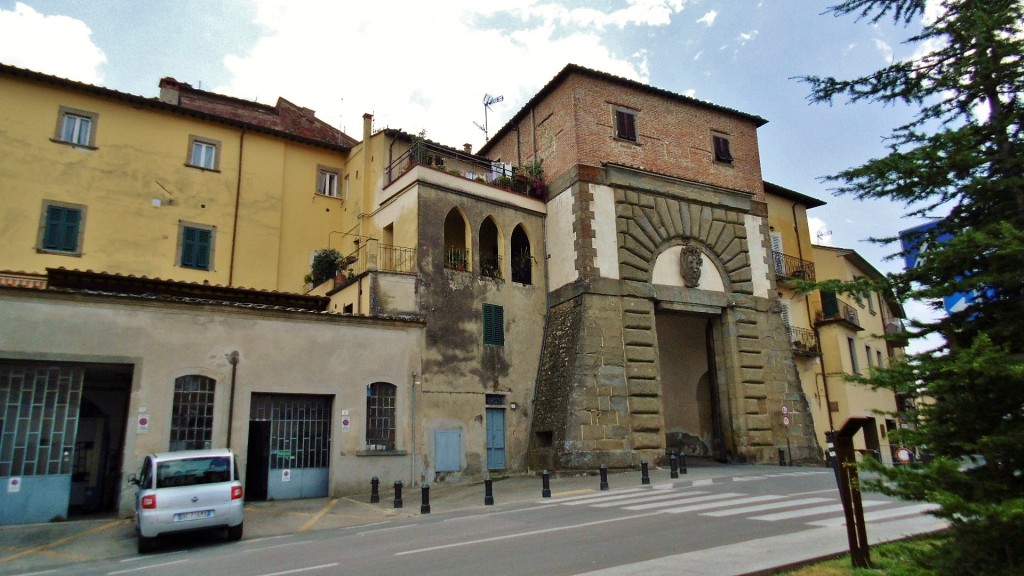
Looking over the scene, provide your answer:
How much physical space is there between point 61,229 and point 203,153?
5.11 meters

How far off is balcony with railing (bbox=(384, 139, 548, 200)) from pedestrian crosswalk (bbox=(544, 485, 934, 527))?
11419mm

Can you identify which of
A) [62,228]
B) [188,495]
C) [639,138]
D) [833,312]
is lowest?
[188,495]

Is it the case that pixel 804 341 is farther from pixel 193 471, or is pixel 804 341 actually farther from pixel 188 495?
pixel 188 495

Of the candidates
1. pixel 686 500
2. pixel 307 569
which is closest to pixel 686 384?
pixel 686 500

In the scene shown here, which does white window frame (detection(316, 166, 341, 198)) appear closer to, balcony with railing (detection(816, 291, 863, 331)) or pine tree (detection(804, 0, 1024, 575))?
balcony with railing (detection(816, 291, 863, 331))

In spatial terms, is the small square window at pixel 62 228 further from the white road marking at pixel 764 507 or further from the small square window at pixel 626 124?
the white road marking at pixel 764 507

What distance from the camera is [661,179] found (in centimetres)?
2342

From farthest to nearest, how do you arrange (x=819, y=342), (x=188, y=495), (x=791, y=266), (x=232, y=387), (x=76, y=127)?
(x=791, y=266), (x=819, y=342), (x=76, y=127), (x=232, y=387), (x=188, y=495)

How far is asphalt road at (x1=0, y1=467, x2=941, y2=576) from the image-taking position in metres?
7.74

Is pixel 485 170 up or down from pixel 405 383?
up

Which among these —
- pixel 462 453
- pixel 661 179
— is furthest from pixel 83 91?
pixel 661 179

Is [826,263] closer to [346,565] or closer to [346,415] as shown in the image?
[346,415]

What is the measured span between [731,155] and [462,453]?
48.8 ft

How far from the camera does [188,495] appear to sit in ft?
37.5
